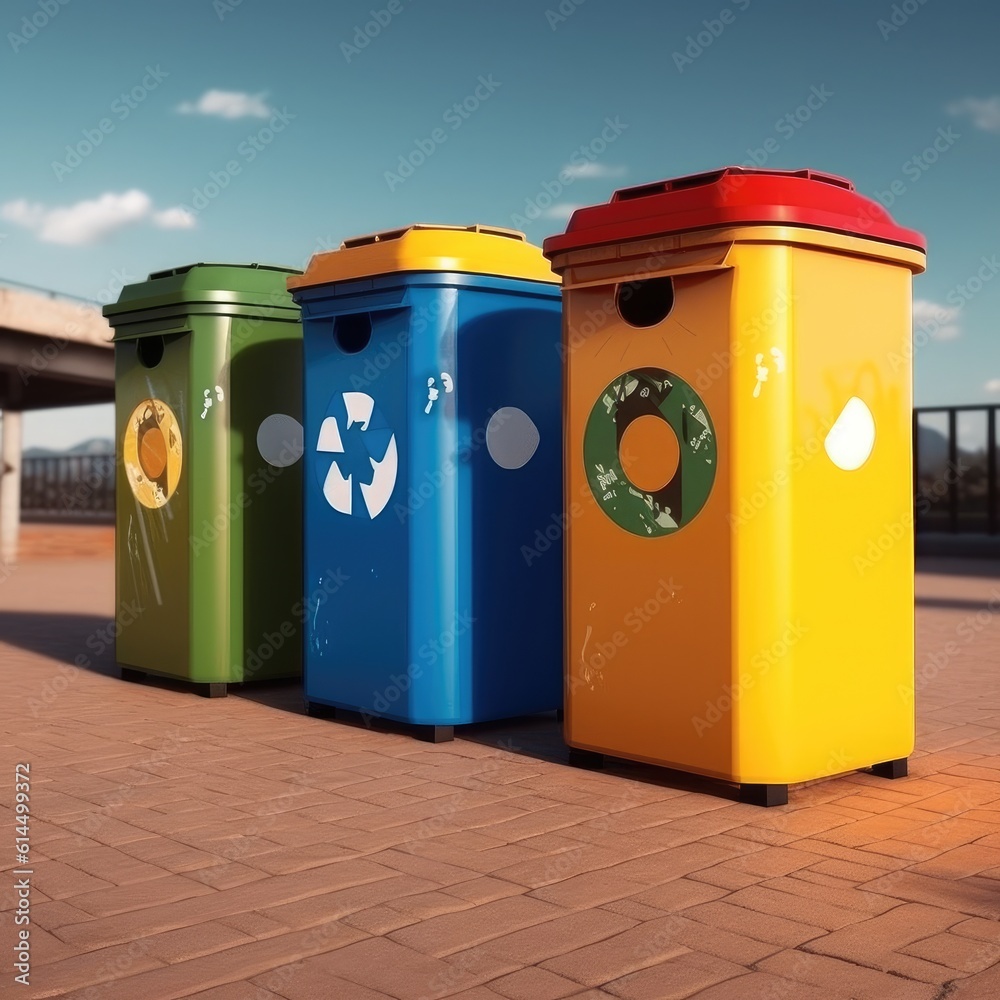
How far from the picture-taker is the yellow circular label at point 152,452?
7090 millimetres

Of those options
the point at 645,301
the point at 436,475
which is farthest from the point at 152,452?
the point at 645,301

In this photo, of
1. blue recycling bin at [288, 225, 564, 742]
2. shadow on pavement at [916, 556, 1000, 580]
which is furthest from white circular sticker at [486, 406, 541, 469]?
shadow on pavement at [916, 556, 1000, 580]

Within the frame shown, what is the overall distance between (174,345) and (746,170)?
3.75m

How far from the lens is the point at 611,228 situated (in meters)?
4.72

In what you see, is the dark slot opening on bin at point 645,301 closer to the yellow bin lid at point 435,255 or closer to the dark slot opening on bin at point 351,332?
the yellow bin lid at point 435,255

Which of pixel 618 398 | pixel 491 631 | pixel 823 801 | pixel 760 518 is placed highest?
pixel 618 398

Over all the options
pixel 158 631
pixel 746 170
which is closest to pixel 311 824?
pixel 746 170

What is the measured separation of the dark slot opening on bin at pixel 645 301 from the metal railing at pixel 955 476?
17068mm

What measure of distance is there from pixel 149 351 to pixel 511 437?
8.84ft

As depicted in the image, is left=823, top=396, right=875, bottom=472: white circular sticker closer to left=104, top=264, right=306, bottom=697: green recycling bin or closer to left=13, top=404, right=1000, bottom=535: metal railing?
left=104, top=264, right=306, bottom=697: green recycling bin

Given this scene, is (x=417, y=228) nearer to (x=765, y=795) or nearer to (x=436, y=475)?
(x=436, y=475)

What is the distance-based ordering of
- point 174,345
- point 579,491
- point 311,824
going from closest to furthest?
point 311,824 < point 579,491 < point 174,345

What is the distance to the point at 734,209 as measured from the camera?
4.34 meters

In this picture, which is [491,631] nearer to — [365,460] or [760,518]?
[365,460]
